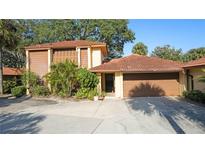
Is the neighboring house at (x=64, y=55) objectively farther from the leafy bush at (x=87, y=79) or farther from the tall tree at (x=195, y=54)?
the tall tree at (x=195, y=54)

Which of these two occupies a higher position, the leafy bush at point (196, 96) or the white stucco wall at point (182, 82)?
the white stucco wall at point (182, 82)

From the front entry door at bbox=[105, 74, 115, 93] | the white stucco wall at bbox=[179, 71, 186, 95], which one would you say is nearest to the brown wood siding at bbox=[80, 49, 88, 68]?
the front entry door at bbox=[105, 74, 115, 93]

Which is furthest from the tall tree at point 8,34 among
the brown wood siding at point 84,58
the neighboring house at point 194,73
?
the neighboring house at point 194,73

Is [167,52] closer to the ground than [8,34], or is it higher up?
higher up

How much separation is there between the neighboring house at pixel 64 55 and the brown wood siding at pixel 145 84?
3.83 meters

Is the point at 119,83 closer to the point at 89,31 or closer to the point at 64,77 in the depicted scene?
the point at 64,77

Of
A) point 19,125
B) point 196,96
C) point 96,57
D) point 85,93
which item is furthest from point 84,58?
point 19,125

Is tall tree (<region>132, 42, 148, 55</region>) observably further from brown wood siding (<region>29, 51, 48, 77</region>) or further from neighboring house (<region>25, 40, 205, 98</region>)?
brown wood siding (<region>29, 51, 48, 77</region>)

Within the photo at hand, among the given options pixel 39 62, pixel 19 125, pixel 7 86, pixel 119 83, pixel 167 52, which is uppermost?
pixel 167 52

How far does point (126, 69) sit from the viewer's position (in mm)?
19766

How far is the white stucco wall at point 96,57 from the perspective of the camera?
22.4m

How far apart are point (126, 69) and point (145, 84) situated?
2351 millimetres
